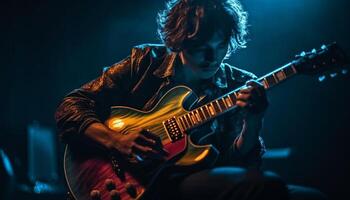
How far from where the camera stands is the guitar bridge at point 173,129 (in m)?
2.49

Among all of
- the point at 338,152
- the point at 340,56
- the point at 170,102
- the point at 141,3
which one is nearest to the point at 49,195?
the point at 141,3

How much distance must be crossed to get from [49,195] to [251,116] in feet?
8.67

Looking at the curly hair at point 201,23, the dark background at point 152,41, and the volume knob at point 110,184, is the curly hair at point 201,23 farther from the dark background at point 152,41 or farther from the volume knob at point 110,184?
the dark background at point 152,41

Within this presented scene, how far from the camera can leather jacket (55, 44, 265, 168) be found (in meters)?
2.61

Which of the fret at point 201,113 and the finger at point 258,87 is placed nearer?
the finger at point 258,87

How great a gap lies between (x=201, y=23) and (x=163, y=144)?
71 cm

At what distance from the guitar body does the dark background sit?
180 centimetres

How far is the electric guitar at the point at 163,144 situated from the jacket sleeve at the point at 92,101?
86 millimetres

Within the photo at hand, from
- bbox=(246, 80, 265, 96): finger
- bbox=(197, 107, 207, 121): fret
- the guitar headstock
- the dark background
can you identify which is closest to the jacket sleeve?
bbox=(197, 107, 207, 121): fret

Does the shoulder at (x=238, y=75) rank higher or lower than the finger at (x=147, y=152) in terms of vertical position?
higher

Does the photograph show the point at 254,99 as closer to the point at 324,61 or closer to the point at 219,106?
the point at 219,106

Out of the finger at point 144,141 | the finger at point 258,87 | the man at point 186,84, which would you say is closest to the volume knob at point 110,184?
the man at point 186,84

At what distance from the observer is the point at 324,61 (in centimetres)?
242

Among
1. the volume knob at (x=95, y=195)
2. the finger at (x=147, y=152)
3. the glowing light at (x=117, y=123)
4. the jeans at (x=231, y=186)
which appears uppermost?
the glowing light at (x=117, y=123)
